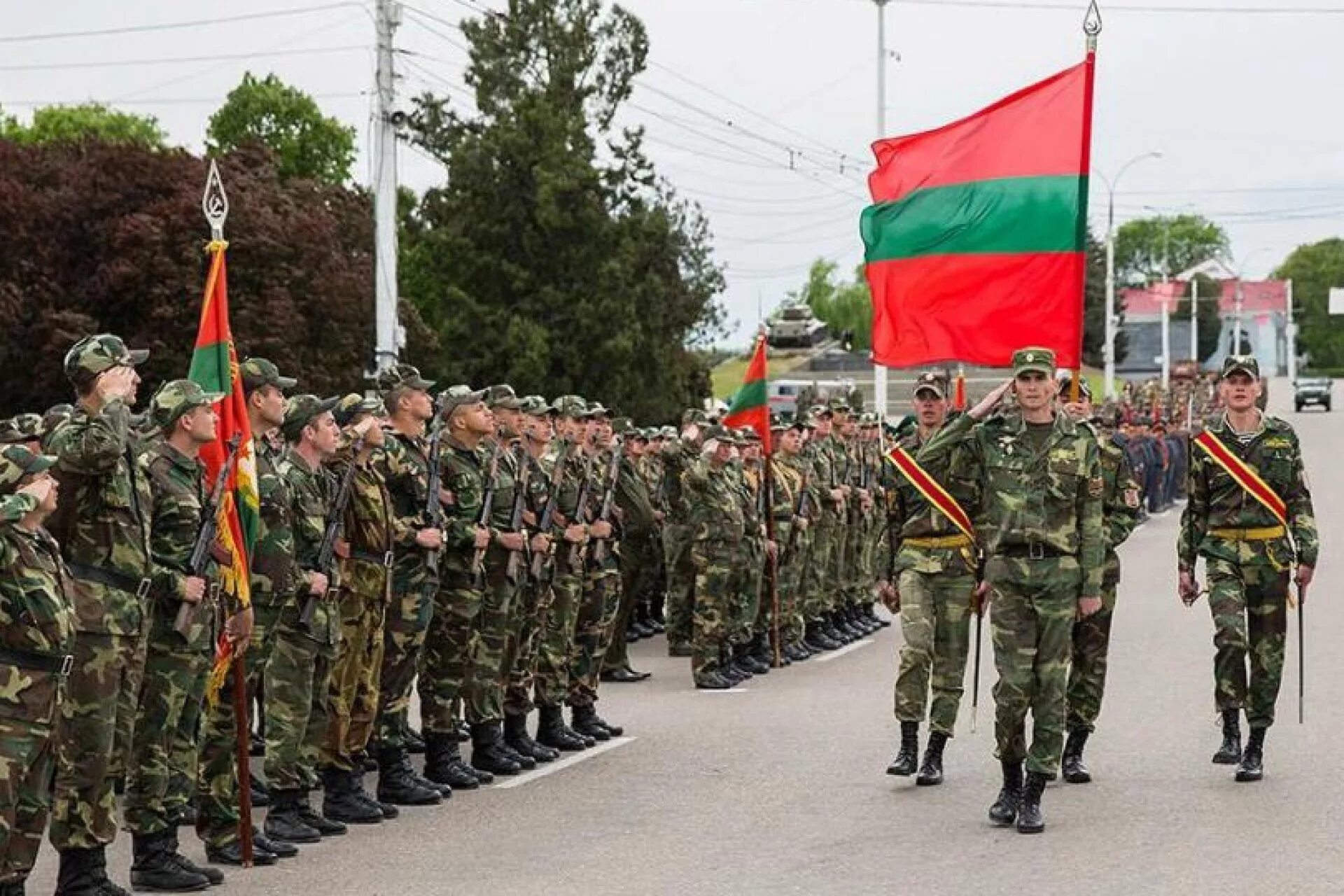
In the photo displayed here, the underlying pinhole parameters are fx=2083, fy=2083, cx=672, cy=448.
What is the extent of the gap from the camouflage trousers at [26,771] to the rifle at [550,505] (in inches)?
188

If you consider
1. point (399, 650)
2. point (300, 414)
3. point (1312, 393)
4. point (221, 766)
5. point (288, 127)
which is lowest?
point (221, 766)

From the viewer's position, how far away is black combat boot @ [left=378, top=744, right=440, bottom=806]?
35.8 ft

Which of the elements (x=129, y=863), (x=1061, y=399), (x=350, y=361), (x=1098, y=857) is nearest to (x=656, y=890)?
(x=1098, y=857)

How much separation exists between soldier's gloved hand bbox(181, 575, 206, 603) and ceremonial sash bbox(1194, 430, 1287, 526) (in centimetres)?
569

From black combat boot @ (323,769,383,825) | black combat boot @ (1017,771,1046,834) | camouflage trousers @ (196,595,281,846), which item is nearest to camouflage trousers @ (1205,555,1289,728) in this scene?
black combat boot @ (1017,771,1046,834)

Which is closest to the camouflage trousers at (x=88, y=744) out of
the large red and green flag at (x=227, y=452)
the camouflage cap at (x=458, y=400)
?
the large red and green flag at (x=227, y=452)

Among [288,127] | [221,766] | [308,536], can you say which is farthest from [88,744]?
[288,127]

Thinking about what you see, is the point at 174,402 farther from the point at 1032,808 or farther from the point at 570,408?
the point at 570,408

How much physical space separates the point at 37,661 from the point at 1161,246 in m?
175

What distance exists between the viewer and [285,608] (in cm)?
991

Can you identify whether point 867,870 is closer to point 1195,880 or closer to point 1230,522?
point 1195,880

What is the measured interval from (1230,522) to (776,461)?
7.91m

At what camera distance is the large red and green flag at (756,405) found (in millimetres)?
17781

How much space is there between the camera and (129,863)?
30.8ft
